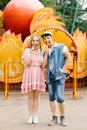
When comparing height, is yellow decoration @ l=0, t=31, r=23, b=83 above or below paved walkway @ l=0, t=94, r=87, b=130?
above

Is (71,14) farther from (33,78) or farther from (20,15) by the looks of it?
(33,78)

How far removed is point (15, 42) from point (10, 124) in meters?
5.85

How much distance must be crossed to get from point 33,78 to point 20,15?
717 centimetres

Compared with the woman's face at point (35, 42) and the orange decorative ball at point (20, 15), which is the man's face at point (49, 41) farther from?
the orange decorative ball at point (20, 15)

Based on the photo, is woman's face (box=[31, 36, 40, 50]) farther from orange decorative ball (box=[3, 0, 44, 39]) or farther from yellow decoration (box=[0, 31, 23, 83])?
orange decorative ball (box=[3, 0, 44, 39])

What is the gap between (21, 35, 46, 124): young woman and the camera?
6.71 metres

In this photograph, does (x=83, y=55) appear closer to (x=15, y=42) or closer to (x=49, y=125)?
(x=15, y=42)

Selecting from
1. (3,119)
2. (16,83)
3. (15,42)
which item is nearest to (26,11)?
(15,42)

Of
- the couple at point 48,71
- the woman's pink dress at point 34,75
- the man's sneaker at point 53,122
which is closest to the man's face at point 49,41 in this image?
the couple at point 48,71

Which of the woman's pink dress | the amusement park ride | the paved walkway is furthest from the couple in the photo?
the amusement park ride

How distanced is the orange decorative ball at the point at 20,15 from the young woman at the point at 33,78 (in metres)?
6.92

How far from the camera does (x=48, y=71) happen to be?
6590 mm

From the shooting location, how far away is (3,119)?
7293 millimetres

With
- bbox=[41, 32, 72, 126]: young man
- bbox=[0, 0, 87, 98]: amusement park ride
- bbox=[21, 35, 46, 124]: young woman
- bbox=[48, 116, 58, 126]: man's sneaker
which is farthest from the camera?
bbox=[0, 0, 87, 98]: amusement park ride
